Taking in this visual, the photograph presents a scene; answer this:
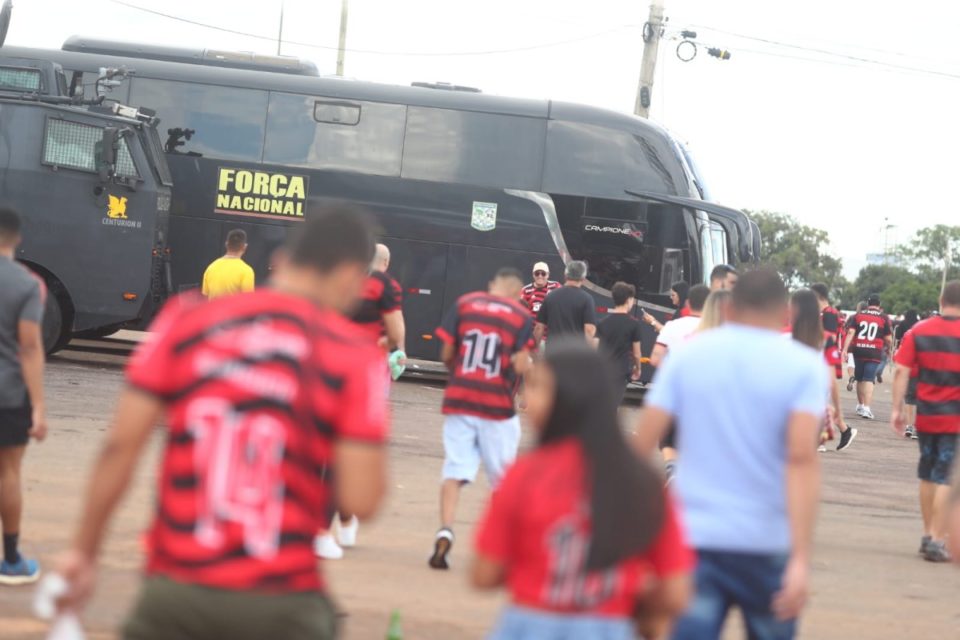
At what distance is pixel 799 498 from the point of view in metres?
4.50

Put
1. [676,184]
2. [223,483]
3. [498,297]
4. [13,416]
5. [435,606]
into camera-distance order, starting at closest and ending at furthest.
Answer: [223,483] → [13,416] → [435,606] → [498,297] → [676,184]

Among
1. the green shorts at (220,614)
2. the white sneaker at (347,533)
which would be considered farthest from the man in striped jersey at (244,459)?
the white sneaker at (347,533)

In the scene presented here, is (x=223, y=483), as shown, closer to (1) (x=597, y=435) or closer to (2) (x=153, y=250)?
(1) (x=597, y=435)

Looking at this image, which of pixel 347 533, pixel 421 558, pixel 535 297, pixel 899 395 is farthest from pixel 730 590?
pixel 535 297

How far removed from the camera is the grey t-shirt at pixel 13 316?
6816mm

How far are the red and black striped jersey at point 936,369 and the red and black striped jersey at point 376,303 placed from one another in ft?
12.4

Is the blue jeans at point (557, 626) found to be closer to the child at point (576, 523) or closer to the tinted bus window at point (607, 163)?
the child at point (576, 523)

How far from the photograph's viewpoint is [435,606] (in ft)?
25.0

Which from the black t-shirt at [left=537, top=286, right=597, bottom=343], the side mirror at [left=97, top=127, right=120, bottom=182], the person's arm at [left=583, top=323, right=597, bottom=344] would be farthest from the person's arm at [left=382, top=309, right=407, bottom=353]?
the side mirror at [left=97, top=127, right=120, bottom=182]

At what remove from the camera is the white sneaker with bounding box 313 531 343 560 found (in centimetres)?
854

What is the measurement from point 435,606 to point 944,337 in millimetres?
4567

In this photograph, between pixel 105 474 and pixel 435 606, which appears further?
pixel 435 606

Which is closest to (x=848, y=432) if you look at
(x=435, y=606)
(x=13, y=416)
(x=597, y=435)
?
(x=435, y=606)

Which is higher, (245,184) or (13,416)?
(245,184)
